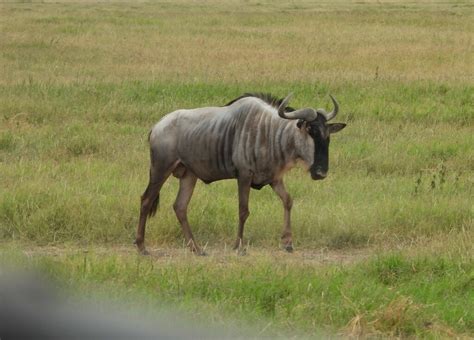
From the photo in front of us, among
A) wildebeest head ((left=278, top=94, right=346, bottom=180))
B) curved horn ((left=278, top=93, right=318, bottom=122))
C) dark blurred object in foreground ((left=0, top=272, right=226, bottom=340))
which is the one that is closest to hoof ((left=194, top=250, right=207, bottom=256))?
wildebeest head ((left=278, top=94, right=346, bottom=180))

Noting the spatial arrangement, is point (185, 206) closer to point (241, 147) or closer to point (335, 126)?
point (241, 147)

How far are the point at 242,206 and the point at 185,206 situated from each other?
0.46 metres

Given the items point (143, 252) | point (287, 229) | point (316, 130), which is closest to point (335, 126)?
point (316, 130)

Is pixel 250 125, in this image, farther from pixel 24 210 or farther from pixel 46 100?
pixel 46 100

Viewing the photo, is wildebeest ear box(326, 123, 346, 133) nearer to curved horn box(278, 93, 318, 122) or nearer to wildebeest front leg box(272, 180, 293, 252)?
curved horn box(278, 93, 318, 122)

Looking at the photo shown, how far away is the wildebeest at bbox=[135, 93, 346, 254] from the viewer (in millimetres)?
7031

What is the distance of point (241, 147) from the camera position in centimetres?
714

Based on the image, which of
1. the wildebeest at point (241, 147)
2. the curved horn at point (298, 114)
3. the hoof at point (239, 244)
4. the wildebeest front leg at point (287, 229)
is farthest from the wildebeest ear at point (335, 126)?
the hoof at point (239, 244)

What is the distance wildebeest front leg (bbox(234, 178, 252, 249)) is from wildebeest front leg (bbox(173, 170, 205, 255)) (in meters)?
0.29

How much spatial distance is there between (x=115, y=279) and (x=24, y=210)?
278cm

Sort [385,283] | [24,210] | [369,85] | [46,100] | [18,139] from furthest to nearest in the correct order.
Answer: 1. [369,85]
2. [46,100]
3. [18,139]
4. [24,210]
5. [385,283]

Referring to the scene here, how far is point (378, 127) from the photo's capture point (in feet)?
39.4

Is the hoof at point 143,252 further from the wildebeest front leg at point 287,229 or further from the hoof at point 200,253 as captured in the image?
the wildebeest front leg at point 287,229

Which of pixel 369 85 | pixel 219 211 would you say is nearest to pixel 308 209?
pixel 219 211
